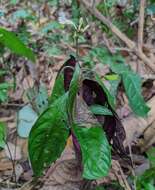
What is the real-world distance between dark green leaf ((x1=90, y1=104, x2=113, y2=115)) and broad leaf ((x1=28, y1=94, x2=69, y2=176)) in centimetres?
11

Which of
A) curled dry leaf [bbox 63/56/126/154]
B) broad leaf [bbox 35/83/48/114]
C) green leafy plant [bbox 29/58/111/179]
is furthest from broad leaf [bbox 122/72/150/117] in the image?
broad leaf [bbox 35/83/48/114]

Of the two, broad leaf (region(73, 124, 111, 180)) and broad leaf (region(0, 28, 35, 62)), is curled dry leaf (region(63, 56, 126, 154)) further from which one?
broad leaf (region(0, 28, 35, 62))

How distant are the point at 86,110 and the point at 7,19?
7.04 ft

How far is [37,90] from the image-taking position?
2357 millimetres

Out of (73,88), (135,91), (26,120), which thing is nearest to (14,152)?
(26,120)

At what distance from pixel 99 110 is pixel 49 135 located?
0.55 ft

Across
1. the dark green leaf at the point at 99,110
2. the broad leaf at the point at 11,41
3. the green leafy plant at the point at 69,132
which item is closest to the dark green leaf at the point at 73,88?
the green leafy plant at the point at 69,132

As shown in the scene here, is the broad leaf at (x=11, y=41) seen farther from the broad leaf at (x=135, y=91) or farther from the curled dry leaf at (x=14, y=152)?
the curled dry leaf at (x=14, y=152)

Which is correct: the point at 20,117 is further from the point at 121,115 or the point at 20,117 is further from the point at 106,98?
the point at 106,98

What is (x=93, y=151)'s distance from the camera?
1.30 m

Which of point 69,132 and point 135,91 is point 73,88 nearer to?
point 69,132

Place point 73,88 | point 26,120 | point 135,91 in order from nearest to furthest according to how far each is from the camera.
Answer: point 73,88 → point 135,91 → point 26,120

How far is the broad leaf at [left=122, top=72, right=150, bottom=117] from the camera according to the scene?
173 cm

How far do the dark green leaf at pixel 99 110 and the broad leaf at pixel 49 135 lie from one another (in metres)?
0.11
